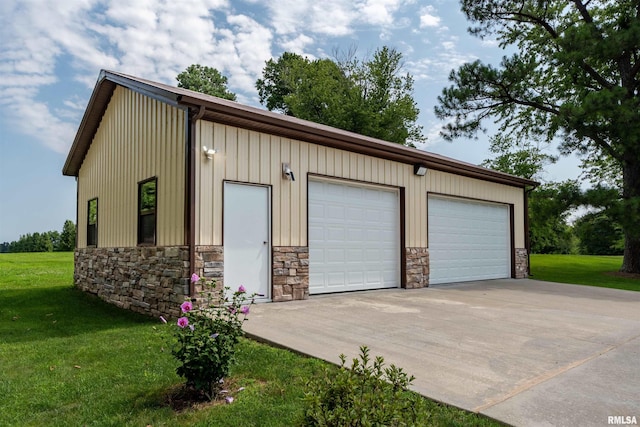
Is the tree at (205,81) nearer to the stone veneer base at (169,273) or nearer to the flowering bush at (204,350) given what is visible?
the stone veneer base at (169,273)

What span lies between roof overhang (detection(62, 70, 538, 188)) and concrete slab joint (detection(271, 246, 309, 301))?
2067mm

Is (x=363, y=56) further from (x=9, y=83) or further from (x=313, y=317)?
(x=313, y=317)

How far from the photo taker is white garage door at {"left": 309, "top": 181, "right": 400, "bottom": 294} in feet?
25.6

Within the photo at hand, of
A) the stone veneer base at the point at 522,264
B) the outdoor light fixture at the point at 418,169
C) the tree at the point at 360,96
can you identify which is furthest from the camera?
the tree at the point at 360,96

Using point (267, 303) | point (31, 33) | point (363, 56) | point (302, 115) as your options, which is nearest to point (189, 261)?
point (267, 303)

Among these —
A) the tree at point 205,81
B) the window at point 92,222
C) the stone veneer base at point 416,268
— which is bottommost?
the stone veneer base at point 416,268

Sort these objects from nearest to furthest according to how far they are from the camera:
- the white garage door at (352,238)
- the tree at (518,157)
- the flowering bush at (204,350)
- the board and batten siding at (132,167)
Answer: the flowering bush at (204,350) < the board and batten siding at (132,167) < the white garage door at (352,238) < the tree at (518,157)

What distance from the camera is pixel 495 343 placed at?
4395 millimetres

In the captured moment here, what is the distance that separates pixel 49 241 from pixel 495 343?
38310 mm

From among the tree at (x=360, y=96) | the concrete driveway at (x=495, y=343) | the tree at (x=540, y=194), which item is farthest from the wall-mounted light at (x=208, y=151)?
the tree at (x=360, y=96)

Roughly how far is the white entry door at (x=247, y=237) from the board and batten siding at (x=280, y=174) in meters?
0.14

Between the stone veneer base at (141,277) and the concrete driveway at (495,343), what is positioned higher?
the stone veneer base at (141,277)

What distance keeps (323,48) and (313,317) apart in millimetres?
24463

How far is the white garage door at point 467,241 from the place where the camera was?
1016 centimetres
